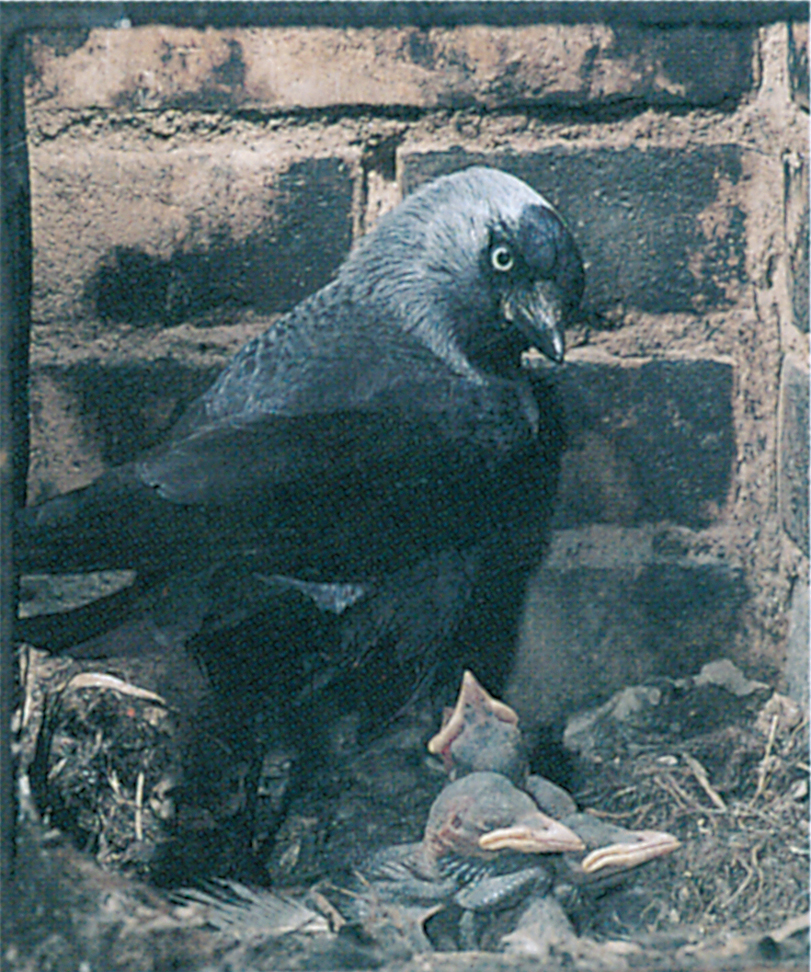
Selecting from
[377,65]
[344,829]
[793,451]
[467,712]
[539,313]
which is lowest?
[344,829]

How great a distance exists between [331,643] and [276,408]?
20cm

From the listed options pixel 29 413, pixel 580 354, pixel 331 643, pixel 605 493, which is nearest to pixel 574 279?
pixel 580 354

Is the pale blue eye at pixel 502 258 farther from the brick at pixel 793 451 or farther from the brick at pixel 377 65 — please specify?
the brick at pixel 793 451

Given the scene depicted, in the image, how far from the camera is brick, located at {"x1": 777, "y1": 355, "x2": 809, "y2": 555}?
0.94 meters

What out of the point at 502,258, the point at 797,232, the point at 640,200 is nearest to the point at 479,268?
the point at 502,258

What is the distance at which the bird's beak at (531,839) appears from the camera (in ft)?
2.76

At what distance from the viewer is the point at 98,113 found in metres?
0.90

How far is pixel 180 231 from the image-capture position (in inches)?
36.1

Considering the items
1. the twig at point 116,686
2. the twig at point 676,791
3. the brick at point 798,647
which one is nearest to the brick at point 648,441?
the brick at point 798,647

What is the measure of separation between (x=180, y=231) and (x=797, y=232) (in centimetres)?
Answer: 50

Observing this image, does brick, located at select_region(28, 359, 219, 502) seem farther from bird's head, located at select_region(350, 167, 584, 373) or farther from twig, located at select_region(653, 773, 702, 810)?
twig, located at select_region(653, 773, 702, 810)

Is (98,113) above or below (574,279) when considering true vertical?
above

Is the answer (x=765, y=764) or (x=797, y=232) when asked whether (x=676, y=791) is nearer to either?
(x=765, y=764)

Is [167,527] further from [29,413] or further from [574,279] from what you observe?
[574,279]
